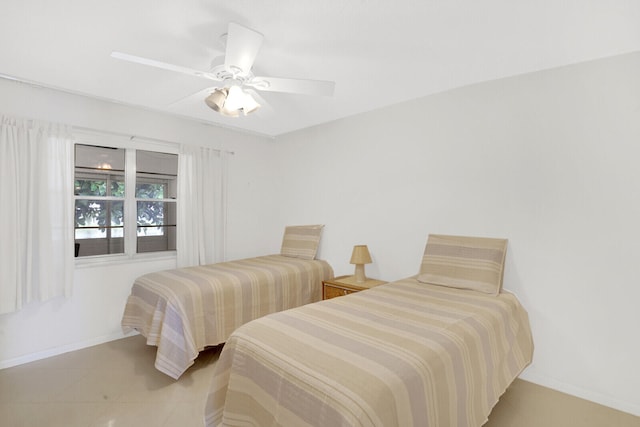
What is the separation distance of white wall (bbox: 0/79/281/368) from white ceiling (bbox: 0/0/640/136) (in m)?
0.22

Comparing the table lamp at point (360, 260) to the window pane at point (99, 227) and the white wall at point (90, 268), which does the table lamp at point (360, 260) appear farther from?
the window pane at point (99, 227)

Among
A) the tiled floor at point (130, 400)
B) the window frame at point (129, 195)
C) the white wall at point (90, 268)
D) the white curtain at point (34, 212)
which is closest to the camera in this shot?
the tiled floor at point (130, 400)

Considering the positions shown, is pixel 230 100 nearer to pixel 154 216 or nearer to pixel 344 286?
pixel 344 286

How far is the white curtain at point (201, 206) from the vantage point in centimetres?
347

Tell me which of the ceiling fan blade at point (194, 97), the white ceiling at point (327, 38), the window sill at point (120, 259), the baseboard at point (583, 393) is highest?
the white ceiling at point (327, 38)

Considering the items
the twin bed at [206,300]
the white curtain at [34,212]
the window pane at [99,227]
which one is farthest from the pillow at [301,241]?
the white curtain at [34,212]

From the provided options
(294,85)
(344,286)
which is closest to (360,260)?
(344,286)

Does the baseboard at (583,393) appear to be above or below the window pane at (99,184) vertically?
below

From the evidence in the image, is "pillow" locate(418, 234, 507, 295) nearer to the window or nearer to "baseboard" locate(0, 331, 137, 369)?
the window

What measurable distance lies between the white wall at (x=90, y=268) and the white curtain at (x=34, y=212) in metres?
0.14

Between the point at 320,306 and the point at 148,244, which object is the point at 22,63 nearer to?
the point at 148,244

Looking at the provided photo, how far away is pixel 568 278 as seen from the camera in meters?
2.20

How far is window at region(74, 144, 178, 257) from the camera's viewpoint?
9.97ft

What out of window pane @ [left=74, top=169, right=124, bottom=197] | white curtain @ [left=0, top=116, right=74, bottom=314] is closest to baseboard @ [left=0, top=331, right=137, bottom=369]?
white curtain @ [left=0, top=116, right=74, bottom=314]
